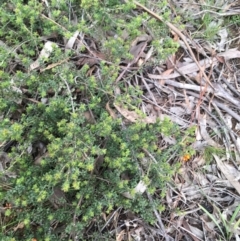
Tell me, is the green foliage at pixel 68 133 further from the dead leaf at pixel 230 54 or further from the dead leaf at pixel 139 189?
the dead leaf at pixel 230 54

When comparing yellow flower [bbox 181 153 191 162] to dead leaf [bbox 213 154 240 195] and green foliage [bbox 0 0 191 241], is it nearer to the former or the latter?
green foliage [bbox 0 0 191 241]

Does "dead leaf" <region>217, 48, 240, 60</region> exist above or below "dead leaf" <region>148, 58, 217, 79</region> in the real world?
below

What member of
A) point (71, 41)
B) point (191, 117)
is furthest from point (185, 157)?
point (71, 41)

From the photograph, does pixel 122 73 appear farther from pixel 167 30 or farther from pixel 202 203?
pixel 202 203

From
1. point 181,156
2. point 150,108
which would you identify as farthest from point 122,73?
point 181,156

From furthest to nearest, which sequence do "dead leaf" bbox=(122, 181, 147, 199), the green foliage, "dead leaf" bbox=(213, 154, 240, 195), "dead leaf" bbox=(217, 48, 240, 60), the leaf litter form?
"dead leaf" bbox=(217, 48, 240, 60) → "dead leaf" bbox=(213, 154, 240, 195) → the leaf litter → "dead leaf" bbox=(122, 181, 147, 199) → the green foliage

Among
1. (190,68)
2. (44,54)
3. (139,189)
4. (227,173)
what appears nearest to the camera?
(139,189)

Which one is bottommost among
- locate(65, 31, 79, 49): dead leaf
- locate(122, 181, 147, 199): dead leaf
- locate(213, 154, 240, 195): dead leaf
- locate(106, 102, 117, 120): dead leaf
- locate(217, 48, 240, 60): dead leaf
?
locate(213, 154, 240, 195): dead leaf

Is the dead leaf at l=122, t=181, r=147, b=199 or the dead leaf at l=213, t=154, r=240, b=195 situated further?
the dead leaf at l=213, t=154, r=240, b=195

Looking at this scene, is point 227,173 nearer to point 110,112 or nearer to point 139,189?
point 139,189

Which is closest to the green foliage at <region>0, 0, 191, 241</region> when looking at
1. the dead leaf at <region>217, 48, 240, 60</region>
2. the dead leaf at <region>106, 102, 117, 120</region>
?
the dead leaf at <region>106, 102, 117, 120</region>
